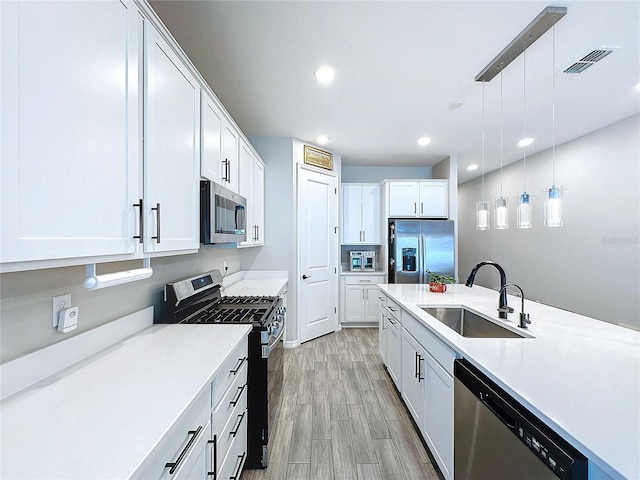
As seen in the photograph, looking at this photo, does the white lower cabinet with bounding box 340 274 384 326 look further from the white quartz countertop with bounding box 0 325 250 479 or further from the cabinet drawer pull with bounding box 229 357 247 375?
the white quartz countertop with bounding box 0 325 250 479

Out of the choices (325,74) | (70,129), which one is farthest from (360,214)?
(70,129)

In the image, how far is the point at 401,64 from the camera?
222 centimetres

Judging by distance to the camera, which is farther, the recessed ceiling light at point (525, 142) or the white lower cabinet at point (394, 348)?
the recessed ceiling light at point (525, 142)

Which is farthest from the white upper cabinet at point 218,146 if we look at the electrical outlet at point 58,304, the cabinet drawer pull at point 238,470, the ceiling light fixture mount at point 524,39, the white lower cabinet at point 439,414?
the ceiling light fixture mount at point 524,39

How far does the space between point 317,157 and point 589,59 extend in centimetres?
290

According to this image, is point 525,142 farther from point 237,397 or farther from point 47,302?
point 47,302

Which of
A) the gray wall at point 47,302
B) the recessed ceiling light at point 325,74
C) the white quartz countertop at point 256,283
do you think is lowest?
the white quartz countertop at point 256,283

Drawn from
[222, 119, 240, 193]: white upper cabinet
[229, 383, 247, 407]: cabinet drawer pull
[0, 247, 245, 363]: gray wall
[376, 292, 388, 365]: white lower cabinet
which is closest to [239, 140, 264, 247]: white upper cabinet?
[222, 119, 240, 193]: white upper cabinet

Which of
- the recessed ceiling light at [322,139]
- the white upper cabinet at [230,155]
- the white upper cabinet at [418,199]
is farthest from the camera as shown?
the white upper cabinet at [418,199]

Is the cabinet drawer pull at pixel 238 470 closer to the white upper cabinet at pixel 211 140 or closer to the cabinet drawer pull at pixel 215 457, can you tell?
the cabinet drawer pull at pixel 215 457

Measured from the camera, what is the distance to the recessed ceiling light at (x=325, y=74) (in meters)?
2.27

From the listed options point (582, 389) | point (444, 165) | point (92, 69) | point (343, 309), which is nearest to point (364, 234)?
point (343, 309)

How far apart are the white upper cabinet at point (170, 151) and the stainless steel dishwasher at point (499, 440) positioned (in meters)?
1.50

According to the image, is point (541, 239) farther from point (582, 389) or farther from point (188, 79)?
point (188, 79)
